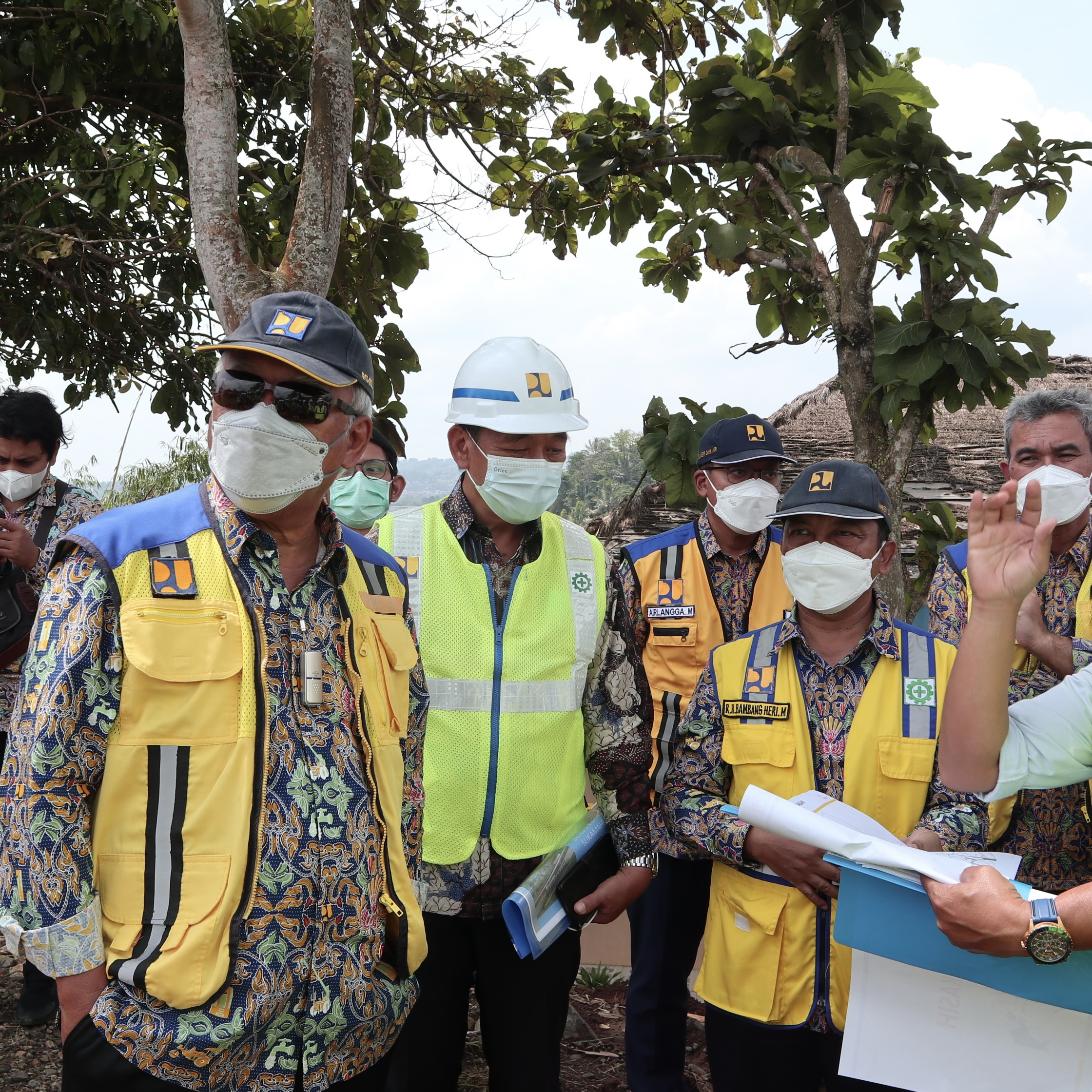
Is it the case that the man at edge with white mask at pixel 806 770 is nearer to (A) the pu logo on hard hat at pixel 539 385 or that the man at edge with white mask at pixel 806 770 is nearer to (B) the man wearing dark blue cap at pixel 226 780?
(A) the pu logo on hard hat at pixel 539 385

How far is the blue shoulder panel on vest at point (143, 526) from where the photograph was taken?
1611 millimetres

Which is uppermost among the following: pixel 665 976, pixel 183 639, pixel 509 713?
pixel 183 639

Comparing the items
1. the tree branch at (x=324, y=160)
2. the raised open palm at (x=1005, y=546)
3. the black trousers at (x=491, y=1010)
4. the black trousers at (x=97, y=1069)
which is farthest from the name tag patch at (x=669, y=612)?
the black trousers at (x=97, y=1069)

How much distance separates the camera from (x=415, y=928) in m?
1.87

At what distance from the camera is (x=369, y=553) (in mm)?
2102

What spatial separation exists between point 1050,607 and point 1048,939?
1558mm

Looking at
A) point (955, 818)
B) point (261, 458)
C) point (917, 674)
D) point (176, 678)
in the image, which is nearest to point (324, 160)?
point (261, 458)

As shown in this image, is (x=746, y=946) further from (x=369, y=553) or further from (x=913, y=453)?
(x=913, y=453)

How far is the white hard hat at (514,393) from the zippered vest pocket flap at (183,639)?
101cm

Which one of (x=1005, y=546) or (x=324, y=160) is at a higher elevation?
(x=324, y=160)

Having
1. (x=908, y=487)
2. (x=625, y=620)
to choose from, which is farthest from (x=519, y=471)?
(x=908, y=487)

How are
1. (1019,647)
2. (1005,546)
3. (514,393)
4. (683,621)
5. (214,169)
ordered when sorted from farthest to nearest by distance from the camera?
(214,169), (683,621), (1019,647), (514,393), (1005,546)

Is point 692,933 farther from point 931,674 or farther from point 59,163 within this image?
point 59,163

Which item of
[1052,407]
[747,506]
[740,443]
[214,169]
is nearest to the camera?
[1052,407]
